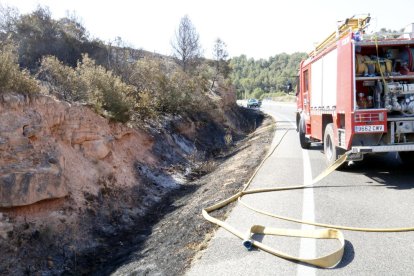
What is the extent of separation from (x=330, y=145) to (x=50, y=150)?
265 inches

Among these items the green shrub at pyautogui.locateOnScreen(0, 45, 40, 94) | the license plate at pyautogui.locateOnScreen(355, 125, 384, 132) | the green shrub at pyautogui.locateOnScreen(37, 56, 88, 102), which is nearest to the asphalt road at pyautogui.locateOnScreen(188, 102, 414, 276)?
the license plate at pyautogui.locateOnScreen(355, 125, 384, 132)

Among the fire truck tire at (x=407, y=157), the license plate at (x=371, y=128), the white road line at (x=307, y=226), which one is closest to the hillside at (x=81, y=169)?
the white road line at (x=307, y=226)

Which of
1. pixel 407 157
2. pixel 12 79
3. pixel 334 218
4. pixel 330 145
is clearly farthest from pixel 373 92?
pixel 12 79

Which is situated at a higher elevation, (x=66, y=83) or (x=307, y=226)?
(x=66, y=83)

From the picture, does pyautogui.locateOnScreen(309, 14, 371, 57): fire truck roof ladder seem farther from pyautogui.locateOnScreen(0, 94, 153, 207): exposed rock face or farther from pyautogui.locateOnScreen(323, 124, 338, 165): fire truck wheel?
pyautogui.locateOnScreen(0, 94, 153, 207): exposed rock face

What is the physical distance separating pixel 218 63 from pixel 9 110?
117 ft

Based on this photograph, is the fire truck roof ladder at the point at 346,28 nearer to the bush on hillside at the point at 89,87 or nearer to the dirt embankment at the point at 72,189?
the dirt embankment at the point at 72,189

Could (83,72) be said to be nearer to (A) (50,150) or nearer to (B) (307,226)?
(A) (50,150)

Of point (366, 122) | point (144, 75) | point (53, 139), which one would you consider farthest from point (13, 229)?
point (144, 75)

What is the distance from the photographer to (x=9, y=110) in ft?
28.4

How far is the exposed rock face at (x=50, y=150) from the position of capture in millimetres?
8109

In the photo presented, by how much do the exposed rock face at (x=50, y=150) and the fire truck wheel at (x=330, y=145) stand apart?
5578mm

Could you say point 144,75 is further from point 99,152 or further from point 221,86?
point 221,86

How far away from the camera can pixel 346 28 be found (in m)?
9.45
